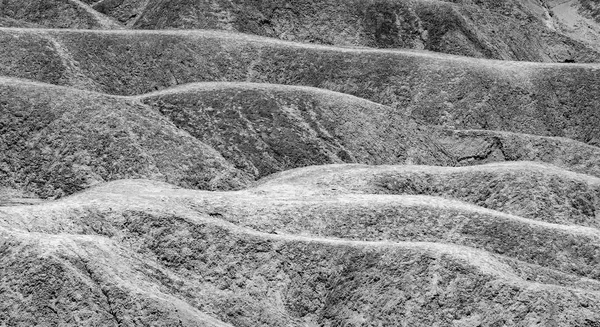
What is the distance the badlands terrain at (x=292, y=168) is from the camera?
41.3m

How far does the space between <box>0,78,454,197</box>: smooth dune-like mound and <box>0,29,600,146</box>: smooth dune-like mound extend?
8.87m

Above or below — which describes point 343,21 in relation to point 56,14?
above

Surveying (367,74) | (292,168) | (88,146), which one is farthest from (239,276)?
(367,74)

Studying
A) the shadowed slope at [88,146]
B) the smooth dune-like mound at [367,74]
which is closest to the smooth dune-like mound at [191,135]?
the shadowed slope at [88,146]

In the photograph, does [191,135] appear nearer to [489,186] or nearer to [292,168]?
[292,168]

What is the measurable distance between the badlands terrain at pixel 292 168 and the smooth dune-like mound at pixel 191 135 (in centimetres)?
13

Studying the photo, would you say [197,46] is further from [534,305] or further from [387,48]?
[534,305]

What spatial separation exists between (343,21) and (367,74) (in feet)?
44.0

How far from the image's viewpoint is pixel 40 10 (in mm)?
98438

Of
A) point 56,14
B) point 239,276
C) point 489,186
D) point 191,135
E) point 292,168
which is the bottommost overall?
point 56,14

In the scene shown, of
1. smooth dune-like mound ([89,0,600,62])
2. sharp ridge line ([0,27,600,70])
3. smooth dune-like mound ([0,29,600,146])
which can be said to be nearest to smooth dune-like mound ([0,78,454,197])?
smooth dune-like mound ([0,29,600,146])

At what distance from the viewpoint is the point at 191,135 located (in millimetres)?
67062

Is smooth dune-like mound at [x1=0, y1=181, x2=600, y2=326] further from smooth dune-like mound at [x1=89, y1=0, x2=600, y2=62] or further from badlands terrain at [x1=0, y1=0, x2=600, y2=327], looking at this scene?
smooth dune-like mound at [x1=89, y1=0, x2=600, y2=62]

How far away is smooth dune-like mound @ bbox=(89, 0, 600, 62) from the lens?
9494 centimetres
